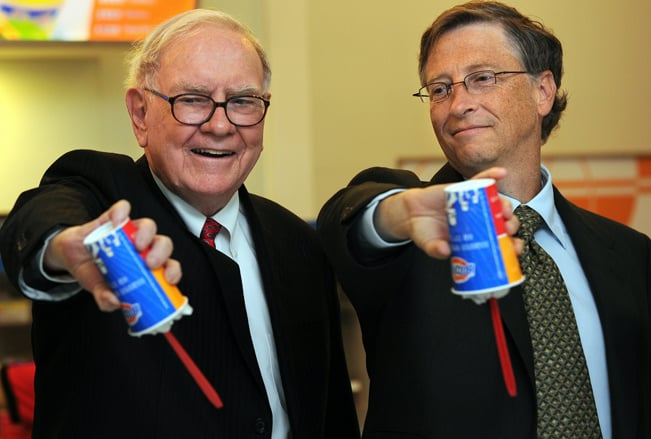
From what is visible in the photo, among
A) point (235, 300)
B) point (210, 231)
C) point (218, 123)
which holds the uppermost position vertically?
point (218, 123)

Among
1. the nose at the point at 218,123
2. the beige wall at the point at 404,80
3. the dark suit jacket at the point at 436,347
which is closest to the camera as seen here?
the dark suit jacket at the point at 436,347

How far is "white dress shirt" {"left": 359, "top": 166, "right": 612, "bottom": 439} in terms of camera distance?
1912mm

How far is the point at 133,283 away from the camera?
1307mm

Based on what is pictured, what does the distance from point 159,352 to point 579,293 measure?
0.87 m

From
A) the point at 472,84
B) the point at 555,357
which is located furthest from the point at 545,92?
the point at 555,357

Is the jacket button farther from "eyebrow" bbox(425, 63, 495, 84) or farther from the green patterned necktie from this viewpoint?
"eyebrow" bbox(425, 63, 495, 84)

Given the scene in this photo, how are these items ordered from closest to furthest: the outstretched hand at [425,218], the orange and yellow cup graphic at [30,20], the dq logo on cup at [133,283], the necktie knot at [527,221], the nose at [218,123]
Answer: the dq logo on cup at [133,283]
the outstretched hand at [425,218]
the nose at [218,123]
the necktie knot at [527,221]
the orange and yellow cup graphic at [30,20]

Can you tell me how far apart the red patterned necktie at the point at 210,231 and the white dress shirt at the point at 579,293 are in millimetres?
652

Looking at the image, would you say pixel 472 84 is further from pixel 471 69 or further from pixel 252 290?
pixel 252 290

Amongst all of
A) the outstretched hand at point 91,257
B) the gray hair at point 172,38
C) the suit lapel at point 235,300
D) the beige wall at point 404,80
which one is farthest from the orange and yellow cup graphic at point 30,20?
the outstretched hand at point 91,257

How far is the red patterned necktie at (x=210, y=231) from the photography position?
1.96m

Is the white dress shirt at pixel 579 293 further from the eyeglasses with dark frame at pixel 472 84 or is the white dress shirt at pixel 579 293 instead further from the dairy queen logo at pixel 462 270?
the dairy queen logo at pixel 462 270

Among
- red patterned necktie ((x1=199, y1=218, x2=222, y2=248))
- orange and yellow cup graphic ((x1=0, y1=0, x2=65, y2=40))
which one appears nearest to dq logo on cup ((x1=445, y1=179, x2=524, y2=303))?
red patterned necktie ((x1=199, y1=218, x2=222, y2=248))

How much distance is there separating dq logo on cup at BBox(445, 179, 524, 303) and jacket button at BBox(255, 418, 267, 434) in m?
0.60
